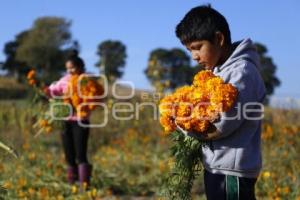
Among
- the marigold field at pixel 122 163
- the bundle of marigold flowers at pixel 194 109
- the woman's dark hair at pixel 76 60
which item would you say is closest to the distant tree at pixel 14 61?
the marigold field at pixel 122 163

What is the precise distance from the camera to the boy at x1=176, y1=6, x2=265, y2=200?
109 inches

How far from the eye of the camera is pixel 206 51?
284 centimetres

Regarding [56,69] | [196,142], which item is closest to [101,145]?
[196,142]

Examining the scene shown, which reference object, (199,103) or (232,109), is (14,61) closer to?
(199,103)

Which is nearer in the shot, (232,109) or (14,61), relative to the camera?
(232,109)

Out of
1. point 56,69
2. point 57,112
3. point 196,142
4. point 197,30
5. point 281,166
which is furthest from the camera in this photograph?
point 56,69

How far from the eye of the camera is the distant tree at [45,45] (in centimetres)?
5056

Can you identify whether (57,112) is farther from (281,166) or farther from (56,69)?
(56,69)

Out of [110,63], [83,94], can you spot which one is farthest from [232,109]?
[110,63]

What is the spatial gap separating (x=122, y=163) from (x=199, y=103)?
4847mm

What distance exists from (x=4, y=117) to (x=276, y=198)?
8108mm

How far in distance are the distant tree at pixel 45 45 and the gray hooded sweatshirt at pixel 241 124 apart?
4609 centimetres

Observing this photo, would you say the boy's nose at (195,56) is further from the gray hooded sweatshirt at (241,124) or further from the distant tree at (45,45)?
the distant tree at (45,45)

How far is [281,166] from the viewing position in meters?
7.12
